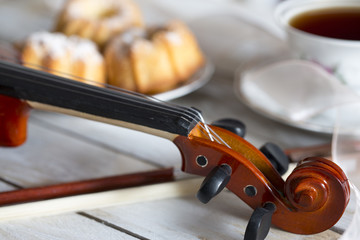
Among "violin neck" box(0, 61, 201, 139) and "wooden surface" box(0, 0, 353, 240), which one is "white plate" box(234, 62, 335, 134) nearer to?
"wooden surface" box(0, 0, 353, 240)

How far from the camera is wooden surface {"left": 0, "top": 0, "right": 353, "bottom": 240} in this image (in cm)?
59

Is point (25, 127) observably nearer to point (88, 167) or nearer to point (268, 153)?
point (88, 167)

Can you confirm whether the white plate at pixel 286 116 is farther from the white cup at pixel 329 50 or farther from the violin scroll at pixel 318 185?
the violin scroll at pixel 318 185

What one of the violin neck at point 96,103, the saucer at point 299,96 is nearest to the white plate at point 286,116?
the saucer at point 299,96

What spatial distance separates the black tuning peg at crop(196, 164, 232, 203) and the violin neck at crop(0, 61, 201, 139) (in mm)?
56

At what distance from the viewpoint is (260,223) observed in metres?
0.52

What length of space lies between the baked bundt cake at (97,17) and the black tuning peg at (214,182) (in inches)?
20.4

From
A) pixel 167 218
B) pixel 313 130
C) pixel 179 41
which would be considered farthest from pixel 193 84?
pixel 167 218

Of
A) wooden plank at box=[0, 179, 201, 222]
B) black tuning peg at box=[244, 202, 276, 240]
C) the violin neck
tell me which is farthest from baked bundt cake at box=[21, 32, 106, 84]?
black tuning peg at box=[244, 202, 276, 240]

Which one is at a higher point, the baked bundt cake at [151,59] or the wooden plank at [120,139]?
the baked bundt cake at [151,59]

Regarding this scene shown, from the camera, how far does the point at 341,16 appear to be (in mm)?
847

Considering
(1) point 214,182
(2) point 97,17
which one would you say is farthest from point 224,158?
(2) point 97,17

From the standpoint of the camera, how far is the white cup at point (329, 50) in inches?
30.2

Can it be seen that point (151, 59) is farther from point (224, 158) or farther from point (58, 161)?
point (224, 158)
